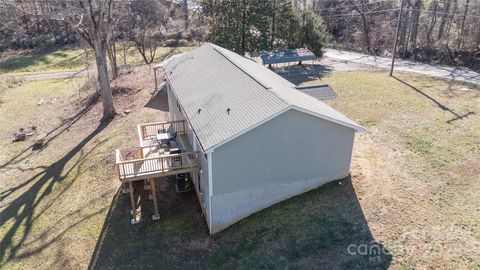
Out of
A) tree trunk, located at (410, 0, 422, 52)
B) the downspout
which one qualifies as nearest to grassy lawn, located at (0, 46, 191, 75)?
tree trunk, located at (410, 0, 422, 52)

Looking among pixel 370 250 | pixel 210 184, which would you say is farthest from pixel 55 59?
pixel 370 250

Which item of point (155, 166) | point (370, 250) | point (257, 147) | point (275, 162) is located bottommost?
point (370, 250)

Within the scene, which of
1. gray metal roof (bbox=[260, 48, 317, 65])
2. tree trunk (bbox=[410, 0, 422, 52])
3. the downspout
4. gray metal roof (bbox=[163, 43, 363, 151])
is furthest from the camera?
tree trunk (bbox=[410, 0, 422, 52])

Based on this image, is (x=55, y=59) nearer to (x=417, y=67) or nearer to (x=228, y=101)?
(x=228, y=101)

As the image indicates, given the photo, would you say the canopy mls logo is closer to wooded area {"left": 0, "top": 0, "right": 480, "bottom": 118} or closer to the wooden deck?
the wooden deck

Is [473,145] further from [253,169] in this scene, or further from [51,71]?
[51,71]
